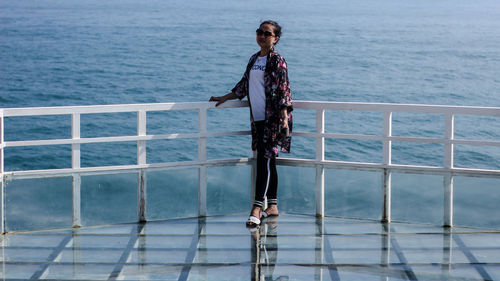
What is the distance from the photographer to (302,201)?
A: 18.6 ft

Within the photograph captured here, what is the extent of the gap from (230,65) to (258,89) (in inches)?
1322

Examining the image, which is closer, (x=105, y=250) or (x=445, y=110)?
(x=105, y=250)

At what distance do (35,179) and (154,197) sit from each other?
915 millimetres

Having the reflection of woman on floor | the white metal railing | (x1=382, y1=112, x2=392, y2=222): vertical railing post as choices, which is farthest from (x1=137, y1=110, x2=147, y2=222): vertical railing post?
(x1=382, y1=112, x2=392, y2=222): vertical railing post

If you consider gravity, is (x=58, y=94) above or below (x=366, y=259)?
above

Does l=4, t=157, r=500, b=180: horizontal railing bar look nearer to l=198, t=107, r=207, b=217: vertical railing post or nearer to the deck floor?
l=198, t=107, r=207, b=217: vertical railing post

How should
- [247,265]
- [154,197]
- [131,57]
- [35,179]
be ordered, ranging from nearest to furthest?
[247,265] < [35,179] < [154,197] < [131,57]

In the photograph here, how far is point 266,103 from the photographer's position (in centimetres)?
520

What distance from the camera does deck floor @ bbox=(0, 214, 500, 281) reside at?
13.6ft

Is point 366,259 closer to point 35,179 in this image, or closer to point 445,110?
point 445,110

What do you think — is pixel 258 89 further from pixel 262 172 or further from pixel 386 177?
pixel 386 177

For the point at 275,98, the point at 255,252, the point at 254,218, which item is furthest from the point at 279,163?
the point at 255,252

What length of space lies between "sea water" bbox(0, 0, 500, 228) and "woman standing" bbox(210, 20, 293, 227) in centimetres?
2100

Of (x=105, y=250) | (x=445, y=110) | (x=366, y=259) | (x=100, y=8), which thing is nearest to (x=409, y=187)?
(x=445, y=110)
